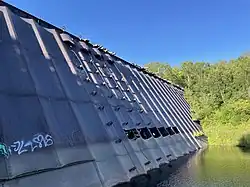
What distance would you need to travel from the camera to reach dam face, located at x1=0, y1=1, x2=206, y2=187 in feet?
25.6

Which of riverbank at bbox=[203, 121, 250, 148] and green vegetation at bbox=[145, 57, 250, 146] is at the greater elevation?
green vegetation at bbox=[145, 57, 250, 146]

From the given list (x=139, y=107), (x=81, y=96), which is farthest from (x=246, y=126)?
(x=81, y=96)

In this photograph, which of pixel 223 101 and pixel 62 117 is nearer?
pixel 62 117

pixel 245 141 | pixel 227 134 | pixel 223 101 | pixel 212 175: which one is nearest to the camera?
pixel 212 175

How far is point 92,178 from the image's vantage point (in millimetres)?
9688

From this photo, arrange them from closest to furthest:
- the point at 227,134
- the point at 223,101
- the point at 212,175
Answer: the point at 212,175, the point at 227,134, the point at 223,101

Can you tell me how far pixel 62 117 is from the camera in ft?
33.1

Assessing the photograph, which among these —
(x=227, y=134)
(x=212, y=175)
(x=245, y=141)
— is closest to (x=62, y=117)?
(x=212, y=175)

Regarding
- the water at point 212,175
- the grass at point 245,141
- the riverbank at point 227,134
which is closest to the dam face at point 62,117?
the water at point 212,175

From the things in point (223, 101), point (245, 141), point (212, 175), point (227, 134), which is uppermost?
point (223, 101)

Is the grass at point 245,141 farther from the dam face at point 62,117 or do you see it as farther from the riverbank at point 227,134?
the dam face at point 62,117

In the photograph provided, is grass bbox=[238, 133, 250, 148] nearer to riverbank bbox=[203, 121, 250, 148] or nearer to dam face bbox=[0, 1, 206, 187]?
riverbank bbox=[203, 121, 250, 148]

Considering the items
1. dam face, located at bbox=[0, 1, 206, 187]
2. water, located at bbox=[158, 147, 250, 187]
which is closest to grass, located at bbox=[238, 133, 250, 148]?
water, located at bbox=[158, 147, 250, 187]

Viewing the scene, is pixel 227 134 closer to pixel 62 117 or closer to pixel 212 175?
pixel 212 175
